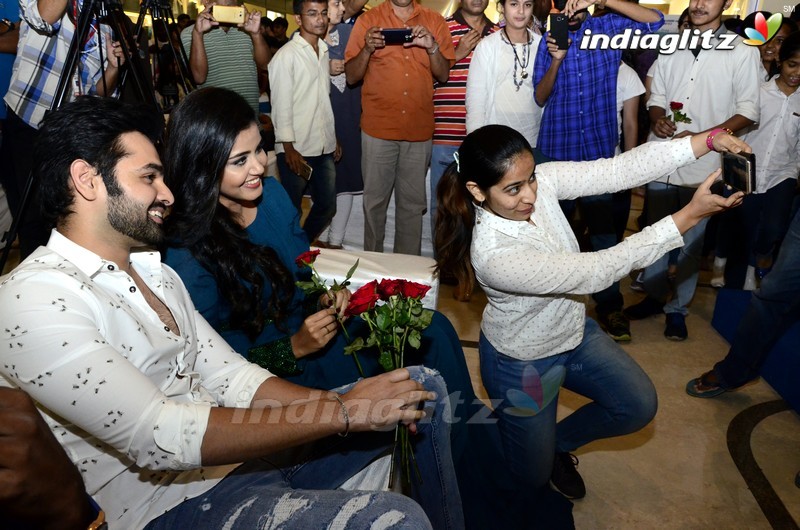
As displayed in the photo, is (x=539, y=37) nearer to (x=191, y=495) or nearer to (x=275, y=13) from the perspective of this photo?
(x=191, y=495)

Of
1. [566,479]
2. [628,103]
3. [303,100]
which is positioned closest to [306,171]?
[303,100]

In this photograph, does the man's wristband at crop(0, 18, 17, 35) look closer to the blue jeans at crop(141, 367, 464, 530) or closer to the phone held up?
the phone held up

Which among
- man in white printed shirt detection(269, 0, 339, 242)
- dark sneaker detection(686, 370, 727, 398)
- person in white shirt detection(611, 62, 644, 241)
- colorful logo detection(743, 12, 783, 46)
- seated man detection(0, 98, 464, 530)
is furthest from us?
colorful logo detection(743, 12, 783, 46)

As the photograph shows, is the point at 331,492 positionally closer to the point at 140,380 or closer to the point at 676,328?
the point at 140,380

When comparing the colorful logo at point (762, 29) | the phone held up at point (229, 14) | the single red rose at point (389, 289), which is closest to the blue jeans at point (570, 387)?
the single red rose at point (389, 289)

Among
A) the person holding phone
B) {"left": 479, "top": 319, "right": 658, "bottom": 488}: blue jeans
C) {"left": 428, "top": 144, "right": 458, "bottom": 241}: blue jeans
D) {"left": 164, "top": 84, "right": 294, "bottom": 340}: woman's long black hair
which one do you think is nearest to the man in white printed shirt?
the person holding phone

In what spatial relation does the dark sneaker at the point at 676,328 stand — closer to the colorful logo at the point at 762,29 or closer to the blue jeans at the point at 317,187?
the colorful logo at the point at 762,29

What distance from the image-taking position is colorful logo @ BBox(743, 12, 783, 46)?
12.6ft

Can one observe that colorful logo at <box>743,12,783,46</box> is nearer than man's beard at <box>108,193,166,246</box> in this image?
No

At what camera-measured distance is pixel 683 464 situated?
88.0 inches

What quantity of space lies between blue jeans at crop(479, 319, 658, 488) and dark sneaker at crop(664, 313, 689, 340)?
141 cm

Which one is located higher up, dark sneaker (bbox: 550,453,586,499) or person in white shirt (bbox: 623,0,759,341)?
person in white shirt (bbox: 623,0,759,341)

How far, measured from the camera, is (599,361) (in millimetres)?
1880

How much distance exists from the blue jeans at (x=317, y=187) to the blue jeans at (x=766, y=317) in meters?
2.33
